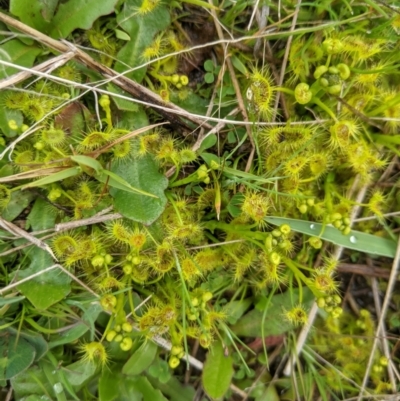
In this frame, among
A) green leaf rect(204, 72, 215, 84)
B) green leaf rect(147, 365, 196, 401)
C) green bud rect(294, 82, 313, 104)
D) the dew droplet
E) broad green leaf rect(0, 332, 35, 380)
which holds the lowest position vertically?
green leaf rect(147, 365, 196, 401)

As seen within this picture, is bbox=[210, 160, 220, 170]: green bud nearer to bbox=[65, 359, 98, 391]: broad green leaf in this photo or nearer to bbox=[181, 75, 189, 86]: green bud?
bbox=[181, 75, 189, 86]: green bud

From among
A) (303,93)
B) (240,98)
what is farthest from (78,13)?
(303,93)

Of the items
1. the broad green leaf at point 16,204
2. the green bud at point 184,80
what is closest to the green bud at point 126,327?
the broad green leaf at point 16,204

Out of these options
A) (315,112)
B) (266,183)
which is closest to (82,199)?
(266,183)

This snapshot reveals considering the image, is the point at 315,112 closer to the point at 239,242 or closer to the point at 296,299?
the point at 239,242

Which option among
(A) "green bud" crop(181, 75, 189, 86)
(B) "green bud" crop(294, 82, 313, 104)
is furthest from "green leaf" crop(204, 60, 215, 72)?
(B) "green bud" crop(294, 82, 313, 104)

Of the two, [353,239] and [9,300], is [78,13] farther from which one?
[353,239]
